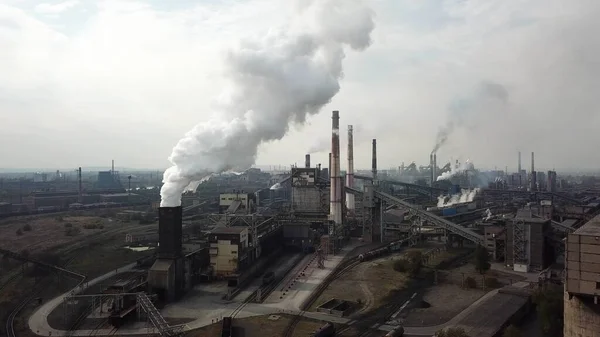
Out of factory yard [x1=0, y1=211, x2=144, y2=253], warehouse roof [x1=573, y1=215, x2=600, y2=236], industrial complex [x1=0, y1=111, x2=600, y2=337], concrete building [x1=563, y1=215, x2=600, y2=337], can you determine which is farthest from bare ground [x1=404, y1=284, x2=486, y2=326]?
factory yard [x1=0, y1=211, x2=144, y2=253]

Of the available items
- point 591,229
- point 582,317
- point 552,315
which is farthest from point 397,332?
point 591,229

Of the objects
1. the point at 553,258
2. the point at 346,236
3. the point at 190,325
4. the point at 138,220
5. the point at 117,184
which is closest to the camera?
the point at 190,325

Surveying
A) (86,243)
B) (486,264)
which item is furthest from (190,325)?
(86,243)

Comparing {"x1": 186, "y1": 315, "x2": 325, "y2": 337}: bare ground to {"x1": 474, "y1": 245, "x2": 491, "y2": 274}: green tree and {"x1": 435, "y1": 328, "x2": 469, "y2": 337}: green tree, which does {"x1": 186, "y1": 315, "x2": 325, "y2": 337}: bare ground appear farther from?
{"x1": 474, "y1": 245, "x2": 491, "y2": 274}: green tree

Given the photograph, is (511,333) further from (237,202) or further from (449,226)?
(237,202)

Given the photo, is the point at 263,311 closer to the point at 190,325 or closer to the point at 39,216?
the point at 190,325

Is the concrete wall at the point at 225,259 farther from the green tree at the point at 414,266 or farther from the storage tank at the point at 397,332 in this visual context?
the storage tank at the point at 397,332

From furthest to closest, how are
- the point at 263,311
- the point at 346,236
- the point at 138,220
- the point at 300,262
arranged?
the point at 138,220, the point at 346,236, the point at 300,262, the point at 263,311

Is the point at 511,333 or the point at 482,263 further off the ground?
the point at 482,263
